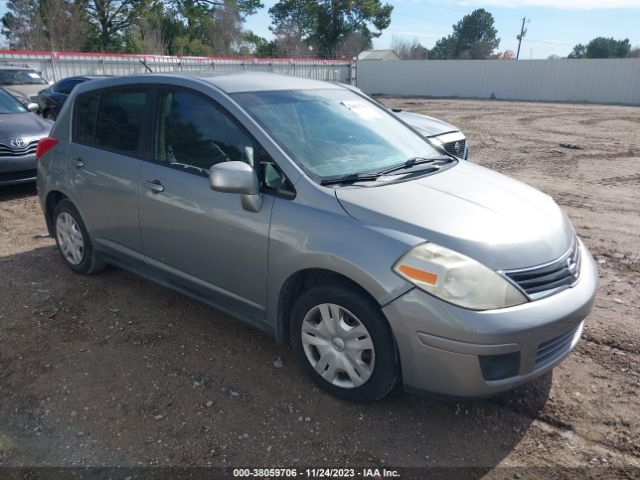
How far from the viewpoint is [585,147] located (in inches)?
472

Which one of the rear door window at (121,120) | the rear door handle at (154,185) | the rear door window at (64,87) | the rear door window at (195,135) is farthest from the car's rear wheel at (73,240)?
the rear door window at (64,87)

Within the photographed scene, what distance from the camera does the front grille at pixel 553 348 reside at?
101 inches

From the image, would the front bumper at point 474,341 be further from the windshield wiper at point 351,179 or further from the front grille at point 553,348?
the windshield wiper at point 351,179

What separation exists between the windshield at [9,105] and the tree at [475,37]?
6431 cm

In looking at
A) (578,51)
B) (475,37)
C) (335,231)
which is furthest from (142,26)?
(578,51)

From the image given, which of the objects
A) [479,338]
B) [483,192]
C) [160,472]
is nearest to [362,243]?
[479,338]

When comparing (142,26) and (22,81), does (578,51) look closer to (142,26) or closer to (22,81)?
(142,26)

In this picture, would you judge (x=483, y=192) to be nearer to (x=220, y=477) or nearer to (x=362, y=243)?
(x=362, y=243)

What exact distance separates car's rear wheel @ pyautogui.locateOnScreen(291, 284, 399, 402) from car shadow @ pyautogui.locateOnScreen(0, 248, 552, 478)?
160mm

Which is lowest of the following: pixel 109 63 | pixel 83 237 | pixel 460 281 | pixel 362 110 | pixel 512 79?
pixel 83 237

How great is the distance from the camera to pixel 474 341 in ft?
7.85

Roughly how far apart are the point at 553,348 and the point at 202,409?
1949 millimetres

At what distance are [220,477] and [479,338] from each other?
4.61 ft

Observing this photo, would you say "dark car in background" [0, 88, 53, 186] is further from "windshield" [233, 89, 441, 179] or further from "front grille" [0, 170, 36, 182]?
"windshield" [233, 89, 441, 179]
